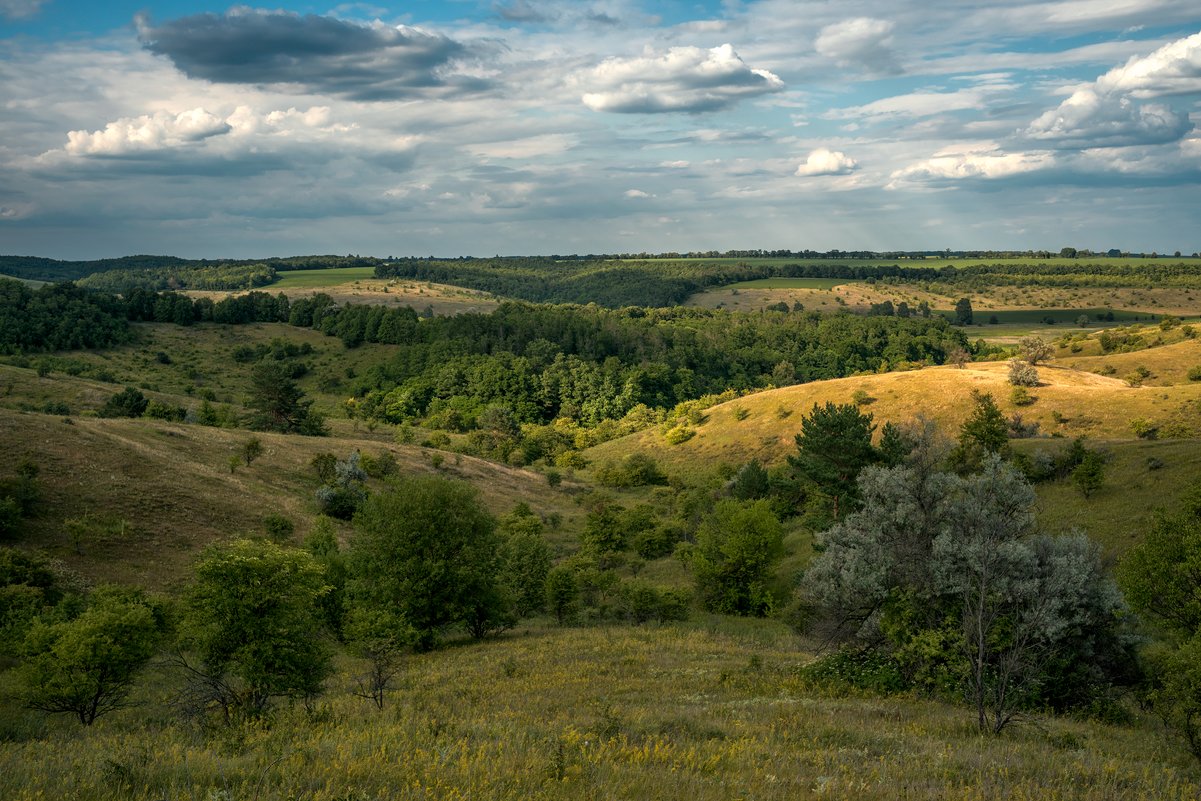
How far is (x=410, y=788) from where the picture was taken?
8.72m

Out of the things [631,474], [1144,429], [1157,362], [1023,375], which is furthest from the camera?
[1157,362]

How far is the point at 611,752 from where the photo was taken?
439 inches

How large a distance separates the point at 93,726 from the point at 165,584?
17.1 metres

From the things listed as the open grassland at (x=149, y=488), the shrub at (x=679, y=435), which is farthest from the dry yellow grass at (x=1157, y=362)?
the open grassland at (x=149, y=488)

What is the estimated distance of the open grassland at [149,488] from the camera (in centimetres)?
3778

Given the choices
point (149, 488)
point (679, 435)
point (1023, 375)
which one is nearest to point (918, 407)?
point (1023, 375)

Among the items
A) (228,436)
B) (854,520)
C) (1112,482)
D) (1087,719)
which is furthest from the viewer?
(228,436)

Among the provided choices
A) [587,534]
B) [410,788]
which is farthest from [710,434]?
[410,788]

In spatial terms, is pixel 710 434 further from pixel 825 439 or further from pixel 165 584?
pixel 165 584

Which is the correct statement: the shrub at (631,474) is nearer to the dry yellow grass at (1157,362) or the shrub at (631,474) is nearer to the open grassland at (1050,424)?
the open grassland at (1050,424)

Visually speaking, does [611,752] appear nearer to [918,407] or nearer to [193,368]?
[918,407]

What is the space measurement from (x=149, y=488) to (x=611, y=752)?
147 feet

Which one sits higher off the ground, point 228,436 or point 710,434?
point 228,436

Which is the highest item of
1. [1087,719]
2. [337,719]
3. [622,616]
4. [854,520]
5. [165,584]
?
[854,520]
